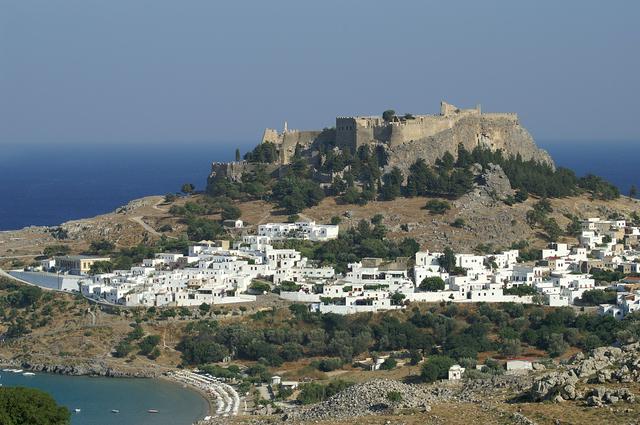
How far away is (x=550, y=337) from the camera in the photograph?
4497 centimetres

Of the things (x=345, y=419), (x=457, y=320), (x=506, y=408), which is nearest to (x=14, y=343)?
(x=457, y=320)

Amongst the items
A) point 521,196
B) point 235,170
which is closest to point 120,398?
point 521,196

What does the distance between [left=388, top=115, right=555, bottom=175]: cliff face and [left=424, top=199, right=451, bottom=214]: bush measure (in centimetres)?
324

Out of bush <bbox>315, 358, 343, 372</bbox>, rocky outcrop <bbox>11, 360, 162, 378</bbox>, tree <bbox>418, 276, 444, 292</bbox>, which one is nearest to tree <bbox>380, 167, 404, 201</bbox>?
tree <bbox>418, 276, 444, 292</bbox>

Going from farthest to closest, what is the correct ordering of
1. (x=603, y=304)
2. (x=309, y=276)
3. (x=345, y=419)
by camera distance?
(x=309, y=276)
(x=603, y=304)
(x=345, y=419)

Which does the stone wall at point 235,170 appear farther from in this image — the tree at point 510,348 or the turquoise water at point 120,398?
the tree at point 510,348

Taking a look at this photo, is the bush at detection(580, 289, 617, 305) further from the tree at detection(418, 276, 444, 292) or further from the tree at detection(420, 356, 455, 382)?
the tree at detection(420, 356, 455, 382)

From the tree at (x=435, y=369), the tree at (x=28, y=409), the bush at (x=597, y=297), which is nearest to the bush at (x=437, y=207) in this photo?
the bush at (x=597, y=297)

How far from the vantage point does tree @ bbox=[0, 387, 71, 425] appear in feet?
103

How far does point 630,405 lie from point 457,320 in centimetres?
1828

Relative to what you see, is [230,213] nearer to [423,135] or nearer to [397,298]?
[423,135]

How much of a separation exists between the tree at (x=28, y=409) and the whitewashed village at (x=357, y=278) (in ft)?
55.7

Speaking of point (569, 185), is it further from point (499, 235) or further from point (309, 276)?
point (309, 276)

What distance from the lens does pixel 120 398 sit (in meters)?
41.8
